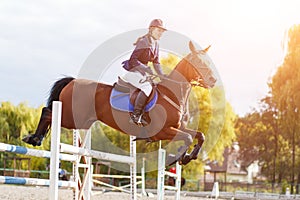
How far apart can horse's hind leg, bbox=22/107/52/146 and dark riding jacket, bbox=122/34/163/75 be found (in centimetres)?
121

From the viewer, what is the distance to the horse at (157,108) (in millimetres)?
7566

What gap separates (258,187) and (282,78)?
21.9 ft

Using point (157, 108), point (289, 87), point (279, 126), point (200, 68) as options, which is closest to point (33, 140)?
point (157, 108)

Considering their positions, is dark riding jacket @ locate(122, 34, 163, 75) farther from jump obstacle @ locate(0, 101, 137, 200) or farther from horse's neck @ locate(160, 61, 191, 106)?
jump obstacle @ locate(0, 101, 137, 200)

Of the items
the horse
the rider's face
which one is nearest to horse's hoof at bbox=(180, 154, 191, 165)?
the horse

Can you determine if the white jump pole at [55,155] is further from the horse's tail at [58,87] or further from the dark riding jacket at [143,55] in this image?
the horse's tail at [58,87]

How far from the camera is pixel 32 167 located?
38312 millimetres

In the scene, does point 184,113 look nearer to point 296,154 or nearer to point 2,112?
point 296,154

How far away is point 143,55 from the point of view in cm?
738

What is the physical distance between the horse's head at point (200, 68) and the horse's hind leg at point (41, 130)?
1.95 meters

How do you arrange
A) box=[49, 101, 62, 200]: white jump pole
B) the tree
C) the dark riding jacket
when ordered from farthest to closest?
1. the tree
2. the dark riding jacket
3. box=[49, 101, 62, 200]: white jump pole

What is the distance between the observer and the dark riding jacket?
7.34m

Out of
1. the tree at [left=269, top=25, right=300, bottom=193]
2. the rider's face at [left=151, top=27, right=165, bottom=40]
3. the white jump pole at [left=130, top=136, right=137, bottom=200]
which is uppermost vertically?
the tree at [left=269, top=25, right=300, bottom=193]

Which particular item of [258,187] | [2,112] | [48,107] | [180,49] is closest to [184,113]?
[180,49]
